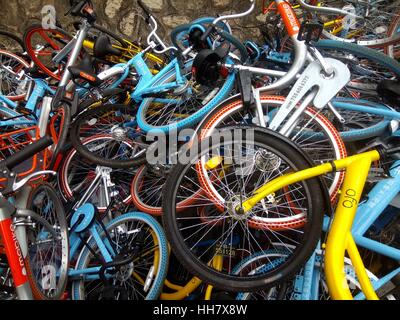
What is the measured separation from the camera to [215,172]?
2773 millimetres

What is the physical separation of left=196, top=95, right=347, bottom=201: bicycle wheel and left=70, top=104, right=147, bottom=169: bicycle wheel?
40.3 inches

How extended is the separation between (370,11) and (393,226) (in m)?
3.14

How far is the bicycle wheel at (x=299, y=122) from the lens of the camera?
264cm

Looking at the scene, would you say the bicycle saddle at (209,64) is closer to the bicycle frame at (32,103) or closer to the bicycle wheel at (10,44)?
the bicycle frame at (32,103)

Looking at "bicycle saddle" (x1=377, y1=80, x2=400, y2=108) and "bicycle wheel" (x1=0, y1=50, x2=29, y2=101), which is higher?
"bicycle wheel" (x1=0, y1=50, x2=29, y2=101)

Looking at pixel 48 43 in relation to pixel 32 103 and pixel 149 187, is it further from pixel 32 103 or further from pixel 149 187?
pixel 149 187

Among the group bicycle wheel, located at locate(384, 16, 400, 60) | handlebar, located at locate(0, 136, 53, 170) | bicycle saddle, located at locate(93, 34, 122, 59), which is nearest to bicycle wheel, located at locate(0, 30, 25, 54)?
bicycle saddle, located at locate(93, 34, 122, 59)

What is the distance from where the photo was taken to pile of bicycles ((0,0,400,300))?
220 cm

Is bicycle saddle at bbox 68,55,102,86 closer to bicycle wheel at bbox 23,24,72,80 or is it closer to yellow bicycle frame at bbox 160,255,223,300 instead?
bicycle wheel at bbox 23,24,72,80

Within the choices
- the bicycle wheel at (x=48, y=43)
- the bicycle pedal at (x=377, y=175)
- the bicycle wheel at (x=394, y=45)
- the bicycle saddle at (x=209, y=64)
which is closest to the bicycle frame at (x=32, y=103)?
the bicycle wheel at (x=48, y=43)

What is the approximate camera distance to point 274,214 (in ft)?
9.37

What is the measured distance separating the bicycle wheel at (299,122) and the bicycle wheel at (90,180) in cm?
143
